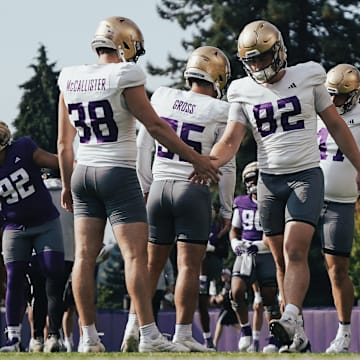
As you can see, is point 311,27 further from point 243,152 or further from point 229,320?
point 229,320

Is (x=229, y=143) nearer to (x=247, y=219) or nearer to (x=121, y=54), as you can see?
(x=121, y=54)

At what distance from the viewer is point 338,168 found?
11203 mm

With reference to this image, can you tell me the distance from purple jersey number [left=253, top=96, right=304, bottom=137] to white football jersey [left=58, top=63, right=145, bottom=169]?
3.08 feet

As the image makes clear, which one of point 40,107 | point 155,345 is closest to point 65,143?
point 155,345

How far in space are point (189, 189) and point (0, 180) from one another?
1.92 metres

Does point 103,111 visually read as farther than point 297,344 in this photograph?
Yes

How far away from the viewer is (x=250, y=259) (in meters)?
14.8

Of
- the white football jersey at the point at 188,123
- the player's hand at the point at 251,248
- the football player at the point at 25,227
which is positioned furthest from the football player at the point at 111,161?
the player's hand at the point at 251,248

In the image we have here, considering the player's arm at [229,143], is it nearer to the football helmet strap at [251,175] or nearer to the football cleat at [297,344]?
the football cleat at [297,344]

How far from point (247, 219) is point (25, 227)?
4.03 meters

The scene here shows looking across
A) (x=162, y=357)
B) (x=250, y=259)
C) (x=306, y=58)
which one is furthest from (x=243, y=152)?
(x=162, y=357)

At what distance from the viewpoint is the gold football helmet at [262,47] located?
373 inches

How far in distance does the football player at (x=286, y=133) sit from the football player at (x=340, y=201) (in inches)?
57.7

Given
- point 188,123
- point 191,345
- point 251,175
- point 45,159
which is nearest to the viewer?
point 191,345
